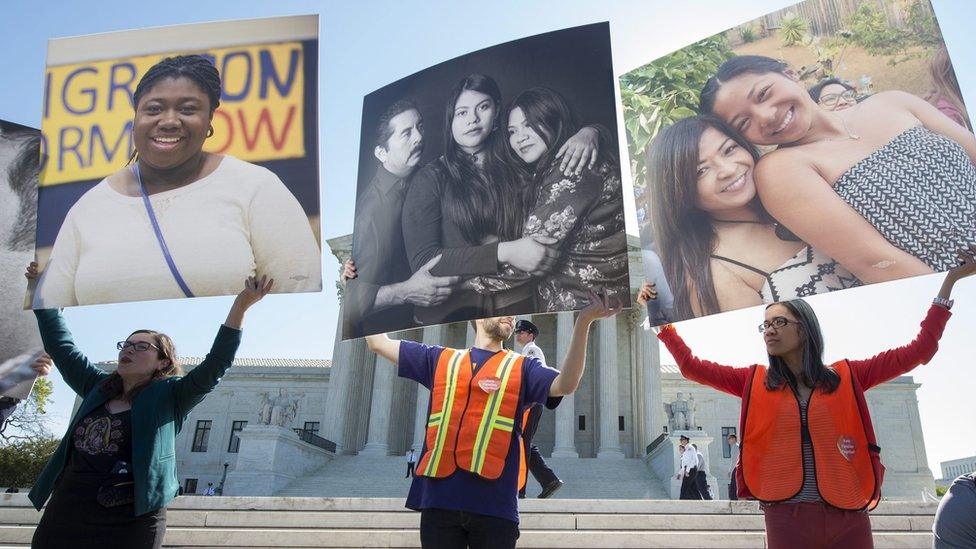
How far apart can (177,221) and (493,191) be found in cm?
233

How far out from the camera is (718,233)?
555 centimetres

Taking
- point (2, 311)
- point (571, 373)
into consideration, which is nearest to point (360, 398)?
point (2, 311)

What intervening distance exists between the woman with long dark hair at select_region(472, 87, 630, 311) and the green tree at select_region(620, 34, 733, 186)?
1339mm

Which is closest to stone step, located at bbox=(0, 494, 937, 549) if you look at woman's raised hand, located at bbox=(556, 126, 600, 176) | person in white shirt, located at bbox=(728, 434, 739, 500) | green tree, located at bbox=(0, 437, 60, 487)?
person in white shirt, located at bbox=(728, 434, 739, 500)

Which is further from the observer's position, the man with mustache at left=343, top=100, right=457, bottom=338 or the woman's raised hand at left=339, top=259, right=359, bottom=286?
the woman's raised hand at left=339, top=259, right=359, bottom=286

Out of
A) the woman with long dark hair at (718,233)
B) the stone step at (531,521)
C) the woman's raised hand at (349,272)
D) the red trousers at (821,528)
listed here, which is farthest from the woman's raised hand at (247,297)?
the stone step at (531,521)

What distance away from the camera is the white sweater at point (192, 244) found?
5.26 meters

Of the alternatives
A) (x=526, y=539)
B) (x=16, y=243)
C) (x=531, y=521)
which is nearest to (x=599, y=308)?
(x=16, y=243)

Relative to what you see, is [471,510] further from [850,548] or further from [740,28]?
[740,28]

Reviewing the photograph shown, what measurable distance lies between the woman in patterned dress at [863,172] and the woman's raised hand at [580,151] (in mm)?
1473

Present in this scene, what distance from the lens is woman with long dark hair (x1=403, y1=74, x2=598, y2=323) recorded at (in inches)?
188

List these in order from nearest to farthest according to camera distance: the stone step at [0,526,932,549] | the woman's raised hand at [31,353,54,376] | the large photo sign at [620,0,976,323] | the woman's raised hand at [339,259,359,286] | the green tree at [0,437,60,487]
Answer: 1. the large photo sign at [620,0,976,323]
2. the woman's raised hand at [339,259,359,286]
3. the woman's raised hand at [31,353,54,376]
4. the stone step at [0,526,932,549]
5. the green tree at [0,437,60,487]

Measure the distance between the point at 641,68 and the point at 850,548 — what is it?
3887mm

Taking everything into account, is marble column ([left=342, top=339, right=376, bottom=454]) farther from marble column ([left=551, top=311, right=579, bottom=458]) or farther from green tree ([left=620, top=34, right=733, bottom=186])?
green tree ([left=620, top=34, right=733, bottom=186])
